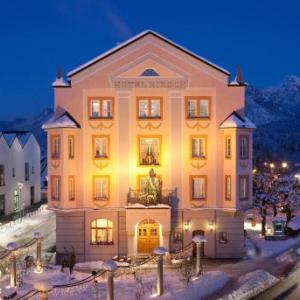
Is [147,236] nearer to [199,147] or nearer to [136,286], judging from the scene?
[199,147]

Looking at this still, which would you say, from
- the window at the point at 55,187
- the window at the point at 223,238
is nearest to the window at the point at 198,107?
the window at the point at 223,238

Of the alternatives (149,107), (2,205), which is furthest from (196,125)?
(2,205)

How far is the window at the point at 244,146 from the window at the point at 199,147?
2.26 metres

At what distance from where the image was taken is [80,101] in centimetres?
3403

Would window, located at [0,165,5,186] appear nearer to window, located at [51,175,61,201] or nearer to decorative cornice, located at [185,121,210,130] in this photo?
window, located at [51,175,61,201]

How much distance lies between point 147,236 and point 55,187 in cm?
661

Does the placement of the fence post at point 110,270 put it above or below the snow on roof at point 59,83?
below

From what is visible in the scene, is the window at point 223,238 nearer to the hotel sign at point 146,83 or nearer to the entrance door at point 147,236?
the entrance door at point 147,236

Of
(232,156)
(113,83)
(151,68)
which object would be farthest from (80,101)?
(232,156)

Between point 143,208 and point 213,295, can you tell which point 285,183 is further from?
point 213,295

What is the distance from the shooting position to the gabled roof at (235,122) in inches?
1309

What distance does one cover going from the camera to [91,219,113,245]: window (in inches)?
1355

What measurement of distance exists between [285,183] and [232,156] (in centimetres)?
2521

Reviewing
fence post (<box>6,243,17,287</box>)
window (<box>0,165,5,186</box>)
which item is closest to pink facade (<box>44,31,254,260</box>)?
fence post (<box>6,243,17,287</box>)
